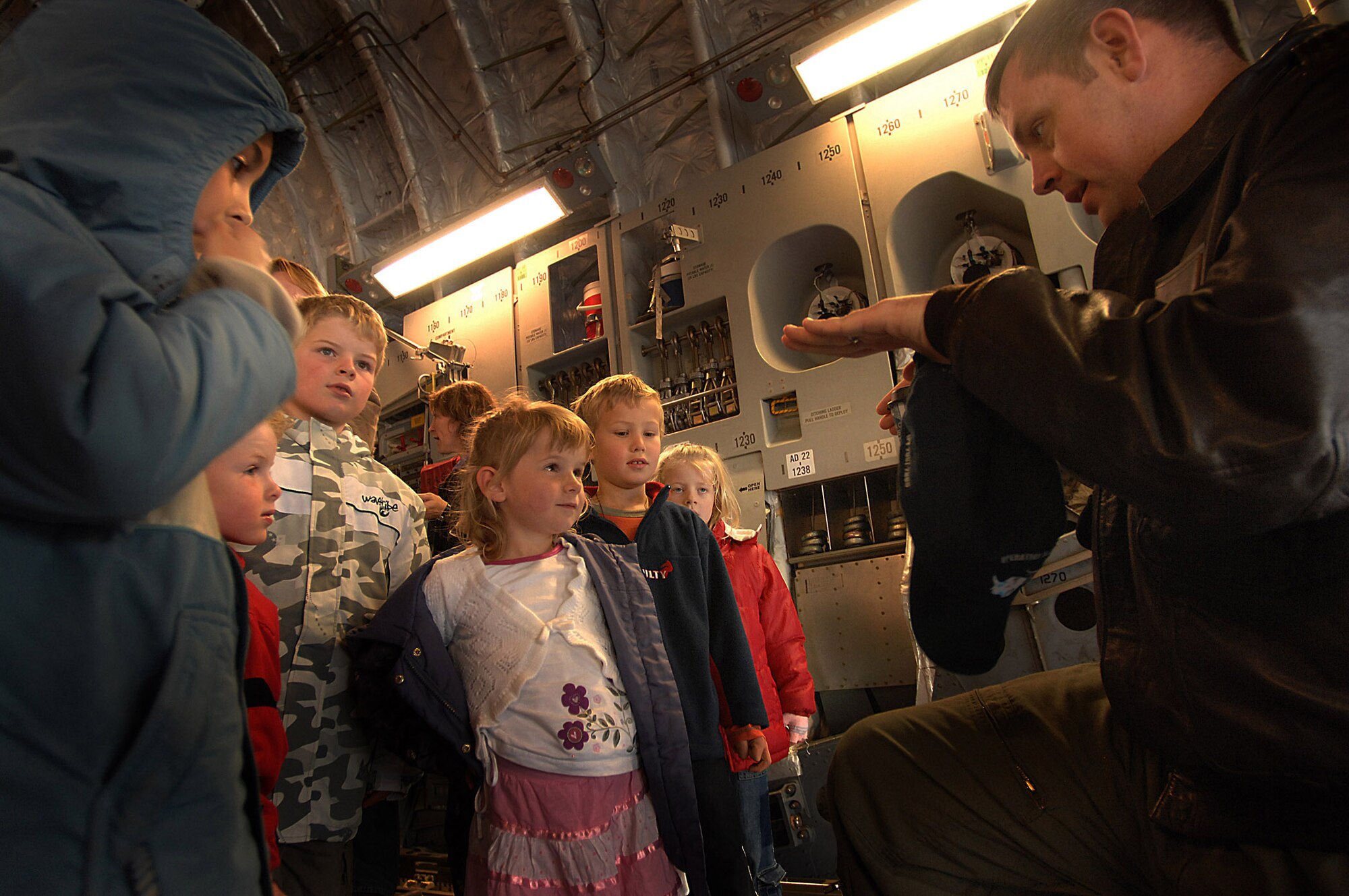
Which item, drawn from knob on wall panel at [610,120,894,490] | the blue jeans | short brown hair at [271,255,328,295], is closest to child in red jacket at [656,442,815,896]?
the blue jeans

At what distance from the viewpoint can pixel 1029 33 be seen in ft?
3.80

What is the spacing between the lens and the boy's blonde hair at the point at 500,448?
1.94 m

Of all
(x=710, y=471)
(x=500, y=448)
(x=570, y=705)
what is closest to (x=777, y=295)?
(x=710, y=471)

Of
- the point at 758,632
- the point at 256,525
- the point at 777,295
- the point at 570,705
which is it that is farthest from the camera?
the point at 777,295

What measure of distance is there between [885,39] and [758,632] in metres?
2.63

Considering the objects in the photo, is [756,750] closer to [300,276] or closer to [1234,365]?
[1234,365]

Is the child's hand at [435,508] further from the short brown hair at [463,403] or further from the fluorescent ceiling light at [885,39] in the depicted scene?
the fluorescent ceiling light at [885,39]

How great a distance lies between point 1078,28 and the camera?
3.53ft

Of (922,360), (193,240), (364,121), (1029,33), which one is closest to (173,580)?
(193,240)

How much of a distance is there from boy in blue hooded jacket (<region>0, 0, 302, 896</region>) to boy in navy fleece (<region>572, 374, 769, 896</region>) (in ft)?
3.87

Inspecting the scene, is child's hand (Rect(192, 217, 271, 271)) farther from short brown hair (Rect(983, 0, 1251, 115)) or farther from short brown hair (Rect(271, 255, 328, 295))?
short brown hair (Rect(271, 255, 328, 295))

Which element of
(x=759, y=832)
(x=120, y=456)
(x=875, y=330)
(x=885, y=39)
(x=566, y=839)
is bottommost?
(x=759, y=832)

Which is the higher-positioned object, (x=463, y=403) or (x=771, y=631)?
(x=463, y=403)

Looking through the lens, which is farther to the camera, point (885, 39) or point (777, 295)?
point (777, 295)
